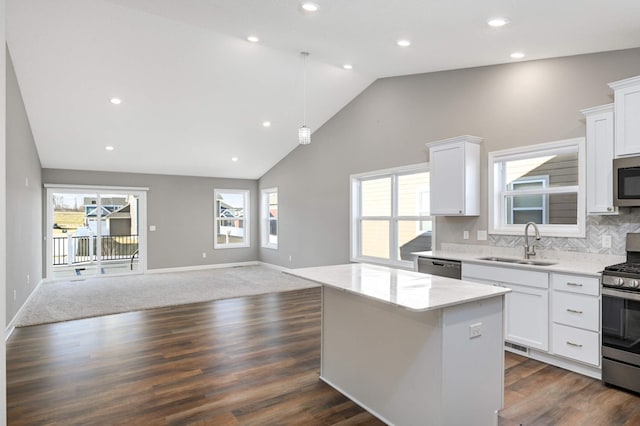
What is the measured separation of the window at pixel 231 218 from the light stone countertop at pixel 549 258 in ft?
21.1

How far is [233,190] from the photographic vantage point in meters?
9.85

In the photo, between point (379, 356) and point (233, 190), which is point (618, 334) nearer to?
point (379, 356)

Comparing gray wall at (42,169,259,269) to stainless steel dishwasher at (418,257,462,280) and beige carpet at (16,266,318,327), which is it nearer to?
beige carpet at (16,266,318,327)

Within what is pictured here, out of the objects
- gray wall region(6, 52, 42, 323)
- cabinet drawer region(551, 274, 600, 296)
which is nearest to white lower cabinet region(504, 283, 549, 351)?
cabinet drawer region(551, 274, 600, 296)

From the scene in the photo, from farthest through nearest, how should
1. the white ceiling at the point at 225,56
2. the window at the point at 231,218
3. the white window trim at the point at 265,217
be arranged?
the white window trim at the point at 265,217 < the window at the point at 231,218 < the white ceiling at the point at 225,56

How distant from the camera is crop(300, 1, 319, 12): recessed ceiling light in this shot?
2902mm

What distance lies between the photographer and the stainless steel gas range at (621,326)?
2.71 m

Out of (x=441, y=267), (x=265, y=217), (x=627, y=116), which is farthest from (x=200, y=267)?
(x=627, y=116)

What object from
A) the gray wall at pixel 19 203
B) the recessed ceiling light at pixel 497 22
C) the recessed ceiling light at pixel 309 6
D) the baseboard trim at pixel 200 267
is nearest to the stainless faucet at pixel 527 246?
the recessed ceiling light at pixel 497 22

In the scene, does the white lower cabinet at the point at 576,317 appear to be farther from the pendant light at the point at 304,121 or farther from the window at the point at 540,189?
the pendant light at the point at 304,121

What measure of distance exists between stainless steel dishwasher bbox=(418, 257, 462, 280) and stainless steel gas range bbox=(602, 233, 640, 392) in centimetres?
136

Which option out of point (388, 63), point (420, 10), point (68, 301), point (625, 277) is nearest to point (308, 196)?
point (388, 63)

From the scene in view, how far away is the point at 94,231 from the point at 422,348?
8300 millimetres

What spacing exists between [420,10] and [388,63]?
1.74m
